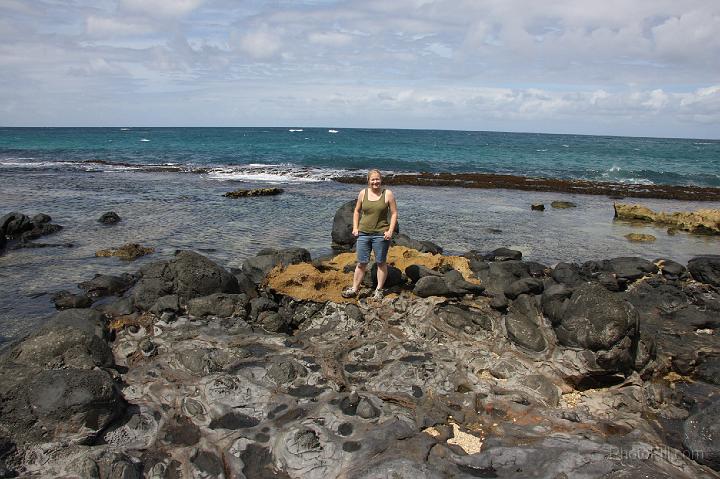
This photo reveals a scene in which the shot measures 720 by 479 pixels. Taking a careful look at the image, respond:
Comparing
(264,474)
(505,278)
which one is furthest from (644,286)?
(264,474)

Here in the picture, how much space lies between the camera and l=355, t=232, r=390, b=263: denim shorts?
8.86m

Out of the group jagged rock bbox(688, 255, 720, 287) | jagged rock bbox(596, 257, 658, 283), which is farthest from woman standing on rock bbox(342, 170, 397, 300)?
jagged rock bbox(688, 255, 720, 287)

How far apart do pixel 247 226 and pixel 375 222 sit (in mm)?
11264

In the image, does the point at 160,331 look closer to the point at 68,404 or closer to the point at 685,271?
the point at 68,404

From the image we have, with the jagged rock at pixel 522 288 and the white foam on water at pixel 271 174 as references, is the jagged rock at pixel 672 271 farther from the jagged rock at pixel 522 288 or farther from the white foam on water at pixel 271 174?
the white foam on water at pixel 271 174

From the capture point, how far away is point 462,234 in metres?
18.5

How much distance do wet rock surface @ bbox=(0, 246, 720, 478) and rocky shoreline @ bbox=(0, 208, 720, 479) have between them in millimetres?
24

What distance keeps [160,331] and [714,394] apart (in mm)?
8202

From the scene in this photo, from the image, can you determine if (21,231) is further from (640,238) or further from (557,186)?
(557,186)

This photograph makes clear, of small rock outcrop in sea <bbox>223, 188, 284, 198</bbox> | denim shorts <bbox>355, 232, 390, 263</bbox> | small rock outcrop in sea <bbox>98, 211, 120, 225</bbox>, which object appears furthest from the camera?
small rock outcrop in sea <bbox>223, 188, 284, 198</bbox>

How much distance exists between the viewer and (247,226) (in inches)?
753

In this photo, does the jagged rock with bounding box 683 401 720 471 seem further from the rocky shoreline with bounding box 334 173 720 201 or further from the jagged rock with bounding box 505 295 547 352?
→ the rocky shoreline with bounding box 334 173 720 201

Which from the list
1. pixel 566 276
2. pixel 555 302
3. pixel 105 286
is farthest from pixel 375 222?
pixel 105 286

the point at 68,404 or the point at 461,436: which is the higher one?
the point at 68,404
